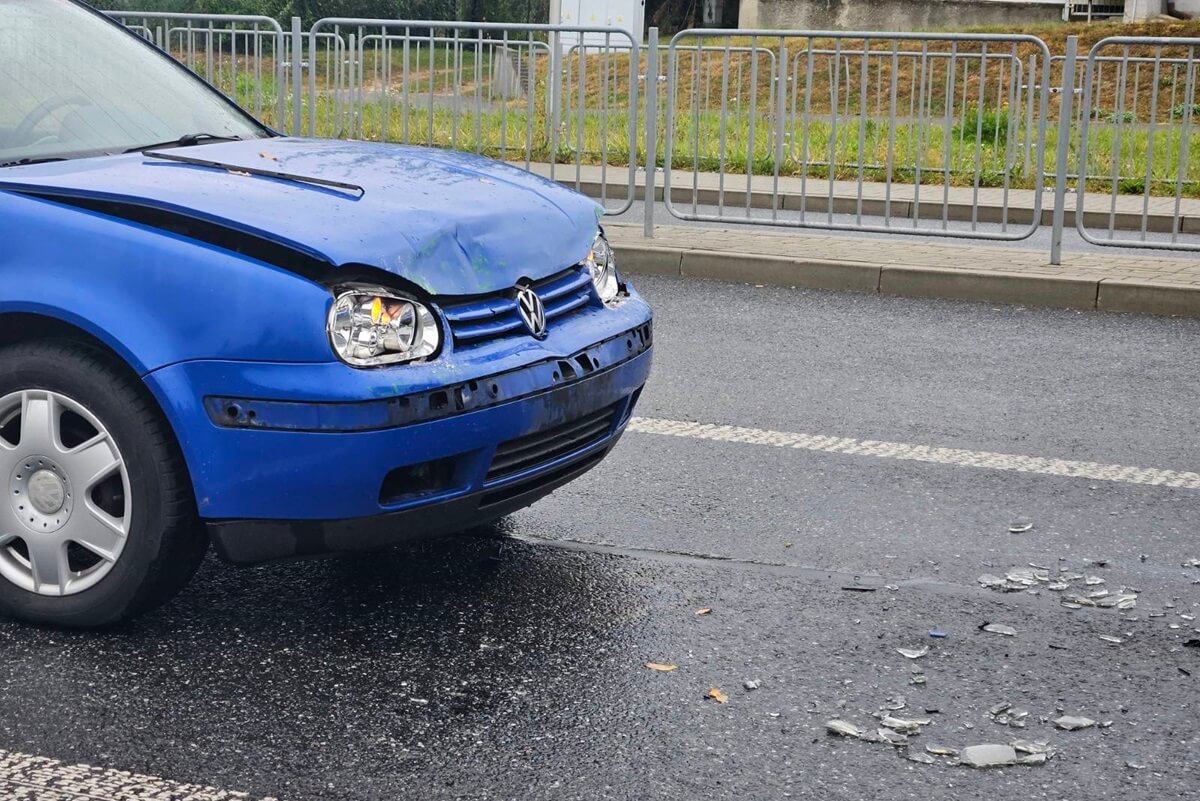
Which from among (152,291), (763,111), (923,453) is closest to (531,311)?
(152,291)

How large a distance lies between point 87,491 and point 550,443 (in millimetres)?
1082

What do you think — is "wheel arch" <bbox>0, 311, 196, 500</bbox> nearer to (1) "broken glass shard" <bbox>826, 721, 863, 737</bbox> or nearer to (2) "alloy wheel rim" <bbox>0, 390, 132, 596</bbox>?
(2) "alloy wheel rim" <bbox>0, 390, 132, 596</bbox>

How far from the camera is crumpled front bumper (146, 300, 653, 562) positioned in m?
3.55

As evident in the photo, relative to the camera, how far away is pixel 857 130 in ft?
35.9

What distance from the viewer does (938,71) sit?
405 inches

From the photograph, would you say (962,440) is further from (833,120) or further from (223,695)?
(833,120)

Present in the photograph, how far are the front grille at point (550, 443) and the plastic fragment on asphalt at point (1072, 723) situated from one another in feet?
4.35

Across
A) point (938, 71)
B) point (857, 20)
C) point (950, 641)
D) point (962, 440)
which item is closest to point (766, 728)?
point (950, 641)

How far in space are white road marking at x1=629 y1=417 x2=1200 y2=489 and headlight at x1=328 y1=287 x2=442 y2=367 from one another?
93.5 inches

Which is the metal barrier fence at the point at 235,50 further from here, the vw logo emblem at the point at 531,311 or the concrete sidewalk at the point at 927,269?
the vw logo emblem at the point at 531,311

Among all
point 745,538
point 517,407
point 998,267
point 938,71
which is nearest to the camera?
point 517,407

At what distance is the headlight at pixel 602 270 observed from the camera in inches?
173

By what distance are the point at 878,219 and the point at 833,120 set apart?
72 cm

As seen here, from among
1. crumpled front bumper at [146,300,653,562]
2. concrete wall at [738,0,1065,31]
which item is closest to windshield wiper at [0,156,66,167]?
crumpled front bumper at [146,300,653,562]
